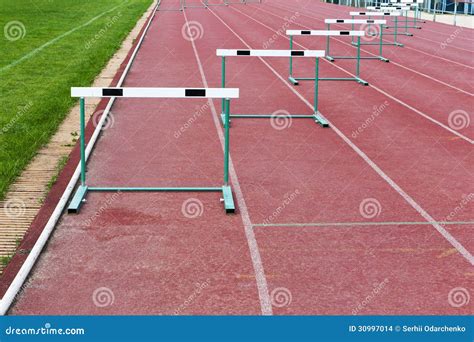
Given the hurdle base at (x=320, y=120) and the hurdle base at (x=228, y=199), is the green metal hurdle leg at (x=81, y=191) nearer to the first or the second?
the hurdle base at (x=228, y=199)

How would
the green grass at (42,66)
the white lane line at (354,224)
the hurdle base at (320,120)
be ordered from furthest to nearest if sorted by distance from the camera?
1. the hurdle base at (320,120)
2. the green grass at (42,66)
3. the white lane line at (354,224)

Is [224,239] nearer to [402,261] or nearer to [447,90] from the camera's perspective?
[402,261]

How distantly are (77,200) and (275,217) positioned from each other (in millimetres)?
2117

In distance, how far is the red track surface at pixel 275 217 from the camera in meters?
5.81

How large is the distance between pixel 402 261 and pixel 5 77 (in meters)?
12.3

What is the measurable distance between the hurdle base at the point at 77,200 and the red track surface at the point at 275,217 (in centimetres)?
9

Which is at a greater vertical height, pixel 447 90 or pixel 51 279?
pixel 51 279

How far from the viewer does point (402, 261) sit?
6488 millimetres

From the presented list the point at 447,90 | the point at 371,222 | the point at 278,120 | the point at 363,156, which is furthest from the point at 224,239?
the point at 447,90

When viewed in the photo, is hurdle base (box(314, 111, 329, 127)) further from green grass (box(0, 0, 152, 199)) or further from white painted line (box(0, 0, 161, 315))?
green grass (box(0, 0, 152, 199))

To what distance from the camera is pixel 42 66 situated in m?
18.5

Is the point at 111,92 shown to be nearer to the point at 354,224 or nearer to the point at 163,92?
the point at 163,92

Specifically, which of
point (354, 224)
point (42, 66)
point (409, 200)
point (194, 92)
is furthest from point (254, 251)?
point (42, 66)

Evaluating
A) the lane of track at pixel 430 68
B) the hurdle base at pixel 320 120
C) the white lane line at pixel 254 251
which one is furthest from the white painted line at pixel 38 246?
the lane of track at pixel 430 68
